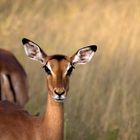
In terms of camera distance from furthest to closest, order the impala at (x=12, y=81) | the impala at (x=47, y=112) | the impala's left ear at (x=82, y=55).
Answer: the impala at (x=12, y=81), the impala's left ear at (x=82, y=55), the impala at (x=47, y=112)

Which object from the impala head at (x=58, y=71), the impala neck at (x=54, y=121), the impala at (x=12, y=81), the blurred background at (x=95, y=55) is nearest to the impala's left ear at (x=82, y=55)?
the impala head at (x=58, y=71)

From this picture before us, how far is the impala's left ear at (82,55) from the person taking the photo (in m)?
6.95

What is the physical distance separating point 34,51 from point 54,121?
0.66 meters

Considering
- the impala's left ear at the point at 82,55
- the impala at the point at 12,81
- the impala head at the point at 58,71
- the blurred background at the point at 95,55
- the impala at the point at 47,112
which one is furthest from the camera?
the blurred background at the point at 95,55

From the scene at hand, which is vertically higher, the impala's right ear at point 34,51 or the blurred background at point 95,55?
the impala's right ear at point 34,51

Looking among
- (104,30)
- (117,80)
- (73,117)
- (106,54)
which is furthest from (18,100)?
(104,30)

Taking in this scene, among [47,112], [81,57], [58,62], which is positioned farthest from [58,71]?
[81,57]

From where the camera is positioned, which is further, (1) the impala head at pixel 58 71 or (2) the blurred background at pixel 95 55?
(2) the blurred background at pixel 95 55

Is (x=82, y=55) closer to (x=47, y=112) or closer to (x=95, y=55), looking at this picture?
(x=47, y=112)

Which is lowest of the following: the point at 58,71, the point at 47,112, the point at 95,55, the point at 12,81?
the point at 95,55

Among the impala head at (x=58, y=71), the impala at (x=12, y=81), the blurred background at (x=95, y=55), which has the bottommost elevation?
the blurred background at (x=95, y=55)

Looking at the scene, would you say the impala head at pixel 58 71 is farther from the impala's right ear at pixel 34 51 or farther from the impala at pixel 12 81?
the impala at pixel 12 81

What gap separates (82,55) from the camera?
23.4 ft

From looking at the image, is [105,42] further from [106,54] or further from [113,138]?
[113,138]
